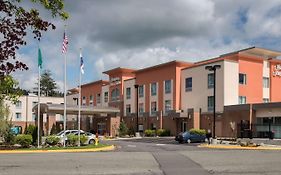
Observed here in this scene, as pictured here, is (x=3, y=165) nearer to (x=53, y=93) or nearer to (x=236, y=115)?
(x=236, y=115)

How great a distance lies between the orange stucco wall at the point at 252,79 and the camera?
60719mm

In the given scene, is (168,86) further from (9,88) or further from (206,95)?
(9,88)

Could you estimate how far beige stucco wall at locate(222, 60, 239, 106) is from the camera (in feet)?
189

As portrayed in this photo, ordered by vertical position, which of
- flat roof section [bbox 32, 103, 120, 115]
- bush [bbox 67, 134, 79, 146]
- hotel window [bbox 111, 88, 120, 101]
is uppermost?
hotel window [bbox 111, 88, 120, 101]

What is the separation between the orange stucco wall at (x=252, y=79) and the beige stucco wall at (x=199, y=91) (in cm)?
354

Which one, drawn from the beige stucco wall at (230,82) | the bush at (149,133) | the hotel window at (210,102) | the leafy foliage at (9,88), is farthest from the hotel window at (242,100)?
the leafy foliage at (9,88)

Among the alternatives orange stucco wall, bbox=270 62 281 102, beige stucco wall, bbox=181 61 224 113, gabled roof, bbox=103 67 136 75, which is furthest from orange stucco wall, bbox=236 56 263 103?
gabled roof, bbox=103 67 136 75

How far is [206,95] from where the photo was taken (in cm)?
6050

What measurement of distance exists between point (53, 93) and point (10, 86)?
5867 inches

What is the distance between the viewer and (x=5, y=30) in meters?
5.23

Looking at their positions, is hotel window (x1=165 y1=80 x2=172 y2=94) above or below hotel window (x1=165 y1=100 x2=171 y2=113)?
above

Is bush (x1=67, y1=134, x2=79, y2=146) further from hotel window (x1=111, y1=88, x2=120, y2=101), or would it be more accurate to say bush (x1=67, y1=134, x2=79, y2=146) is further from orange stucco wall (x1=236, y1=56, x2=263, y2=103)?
hotel window (x1=111, y1=88, x2=120, y2=101)

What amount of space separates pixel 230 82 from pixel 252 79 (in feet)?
17.4

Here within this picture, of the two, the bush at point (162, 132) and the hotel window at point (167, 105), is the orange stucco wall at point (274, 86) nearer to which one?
the hotel window at point (167, 105)
